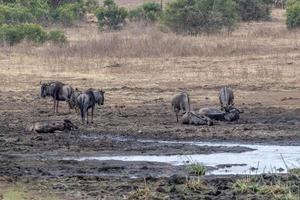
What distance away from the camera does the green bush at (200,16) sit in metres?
40.1

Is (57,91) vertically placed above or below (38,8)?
below

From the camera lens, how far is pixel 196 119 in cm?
A: 1880

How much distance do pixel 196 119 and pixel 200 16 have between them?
21.9 metres

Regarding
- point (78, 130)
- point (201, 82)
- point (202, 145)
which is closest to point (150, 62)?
point (201, 82)

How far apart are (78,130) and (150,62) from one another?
37.1 feet

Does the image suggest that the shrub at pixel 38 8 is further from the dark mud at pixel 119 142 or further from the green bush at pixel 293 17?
the dark mud at pixel 119 142

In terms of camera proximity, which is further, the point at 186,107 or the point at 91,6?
the point at 91,6

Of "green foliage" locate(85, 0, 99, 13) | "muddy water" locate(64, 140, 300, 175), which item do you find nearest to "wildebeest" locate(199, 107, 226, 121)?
"muddy water" locate(64, 140, 300, 175)

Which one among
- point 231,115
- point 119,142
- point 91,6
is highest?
point 91,6

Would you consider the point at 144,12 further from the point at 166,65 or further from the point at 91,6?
the point at 166,65

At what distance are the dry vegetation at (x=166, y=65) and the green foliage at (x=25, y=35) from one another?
1.65m

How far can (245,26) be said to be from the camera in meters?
45.3

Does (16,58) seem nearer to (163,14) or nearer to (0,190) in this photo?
(163,14)

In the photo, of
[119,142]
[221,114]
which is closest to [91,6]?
[221,114]
